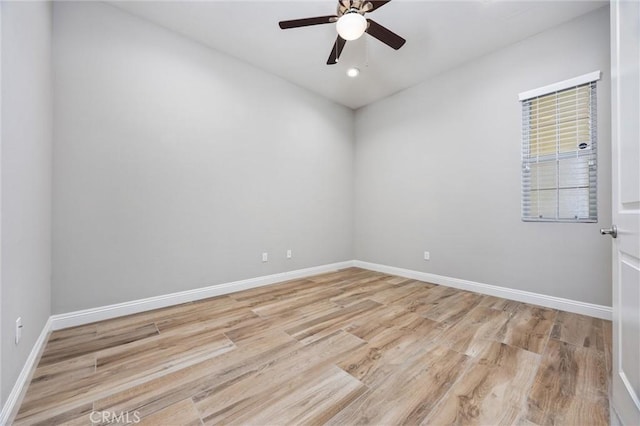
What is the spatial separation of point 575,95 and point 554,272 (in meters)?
1.80

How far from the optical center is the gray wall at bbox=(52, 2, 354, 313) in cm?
224

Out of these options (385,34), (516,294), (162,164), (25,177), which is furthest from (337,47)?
(516,294)

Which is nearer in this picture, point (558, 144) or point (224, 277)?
point (558, 144)

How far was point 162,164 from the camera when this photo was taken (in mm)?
2682

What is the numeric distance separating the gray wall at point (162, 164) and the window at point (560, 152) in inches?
111

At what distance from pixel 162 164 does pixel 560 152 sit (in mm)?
4161

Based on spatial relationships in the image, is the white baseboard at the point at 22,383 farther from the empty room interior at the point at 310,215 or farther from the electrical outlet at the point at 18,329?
the electrical outlet at the point at 18,329

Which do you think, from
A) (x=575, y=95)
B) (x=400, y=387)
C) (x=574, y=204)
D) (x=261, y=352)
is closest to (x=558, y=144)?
(x=575, y=95)

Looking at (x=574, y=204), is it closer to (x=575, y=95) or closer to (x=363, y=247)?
(x=575, y=95)

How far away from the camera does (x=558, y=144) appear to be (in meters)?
2.64

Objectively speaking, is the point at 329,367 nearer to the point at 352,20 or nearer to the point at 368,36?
the point at 352,20

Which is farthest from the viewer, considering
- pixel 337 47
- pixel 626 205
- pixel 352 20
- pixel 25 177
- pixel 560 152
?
pixel 560 152

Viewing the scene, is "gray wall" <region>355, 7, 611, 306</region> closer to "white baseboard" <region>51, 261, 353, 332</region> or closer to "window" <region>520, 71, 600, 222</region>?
"window" <region>520, 71, 600, 222</region>

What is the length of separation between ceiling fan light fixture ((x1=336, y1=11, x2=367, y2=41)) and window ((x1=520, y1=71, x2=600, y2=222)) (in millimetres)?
2169
